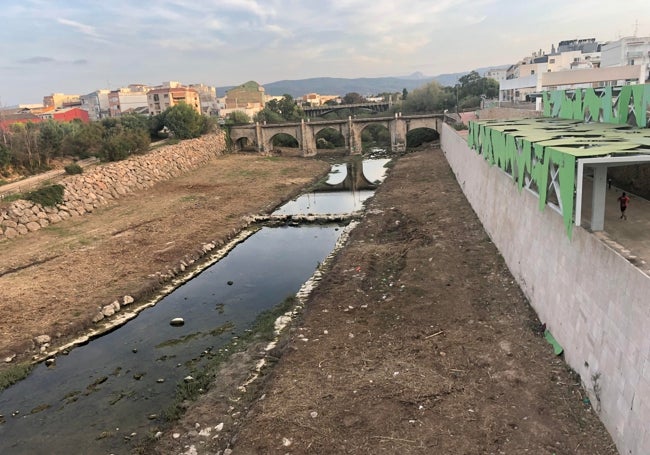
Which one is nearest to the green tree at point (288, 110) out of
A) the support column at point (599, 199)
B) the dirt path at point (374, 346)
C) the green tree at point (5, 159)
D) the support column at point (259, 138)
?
the support column at point (259, 138)

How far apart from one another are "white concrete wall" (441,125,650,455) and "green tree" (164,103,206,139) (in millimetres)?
46668

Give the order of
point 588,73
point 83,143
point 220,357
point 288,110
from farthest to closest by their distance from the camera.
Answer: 1. point 288,110
2. point 588,73
3. point 83,143
4. point 220,357

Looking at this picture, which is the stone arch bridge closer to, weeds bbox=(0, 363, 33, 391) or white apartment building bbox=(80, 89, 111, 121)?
weeds bbox=(0, 363, 33, 391)

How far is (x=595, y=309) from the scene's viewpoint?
8453 millimetres

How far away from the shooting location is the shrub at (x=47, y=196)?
25.7 metres

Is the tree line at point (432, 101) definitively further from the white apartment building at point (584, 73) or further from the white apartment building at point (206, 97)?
the white apartment building at point (206, 97)

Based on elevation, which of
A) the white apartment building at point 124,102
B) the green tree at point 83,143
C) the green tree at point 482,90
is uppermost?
the white apartment building at point 124,102

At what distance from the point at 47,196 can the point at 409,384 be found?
25212 mm

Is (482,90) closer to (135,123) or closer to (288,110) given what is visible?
(288,110)

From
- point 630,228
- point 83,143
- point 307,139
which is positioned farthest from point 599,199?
point 307,139

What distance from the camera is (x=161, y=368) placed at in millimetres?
12266

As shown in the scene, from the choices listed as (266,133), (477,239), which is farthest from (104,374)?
(266,133)

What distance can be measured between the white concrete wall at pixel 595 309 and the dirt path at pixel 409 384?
526 millimetres

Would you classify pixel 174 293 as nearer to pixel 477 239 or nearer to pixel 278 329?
pixel 278 329
